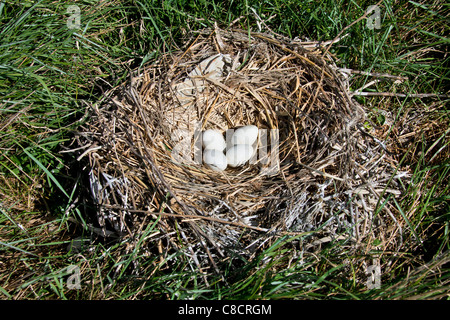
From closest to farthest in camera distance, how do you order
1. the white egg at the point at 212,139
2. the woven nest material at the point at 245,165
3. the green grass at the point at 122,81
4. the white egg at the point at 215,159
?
the green grass at the point at 122,81, the woven nest material at the point at 245,165, the white egg at the point at 215,159, the white egg at the point at 212,139

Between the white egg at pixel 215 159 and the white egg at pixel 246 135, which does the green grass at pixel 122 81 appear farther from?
the white egg at pixel 246 135

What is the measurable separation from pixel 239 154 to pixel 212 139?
0.23 meters

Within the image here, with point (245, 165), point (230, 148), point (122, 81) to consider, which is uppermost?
point (122, 81)

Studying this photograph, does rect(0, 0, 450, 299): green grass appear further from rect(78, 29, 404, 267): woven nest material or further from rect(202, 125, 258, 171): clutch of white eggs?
rect(202, 125, 258, 171): clutch of white eggs

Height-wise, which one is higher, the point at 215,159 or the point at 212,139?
the point at 212,139

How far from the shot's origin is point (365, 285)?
2018 millimetres

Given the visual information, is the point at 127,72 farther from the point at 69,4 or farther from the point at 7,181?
the point at 7,181

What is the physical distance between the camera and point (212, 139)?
2.70 metres

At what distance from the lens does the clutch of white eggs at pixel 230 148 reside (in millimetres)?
2605

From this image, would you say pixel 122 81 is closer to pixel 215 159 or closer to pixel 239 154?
pixel 215 159

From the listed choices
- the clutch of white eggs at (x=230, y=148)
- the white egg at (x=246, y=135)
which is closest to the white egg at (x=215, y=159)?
the clutch of white eggs at (x=230, y=148)

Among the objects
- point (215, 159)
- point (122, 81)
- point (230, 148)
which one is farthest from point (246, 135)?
point (122, 81)

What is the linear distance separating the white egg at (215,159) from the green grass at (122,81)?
0.71 meters

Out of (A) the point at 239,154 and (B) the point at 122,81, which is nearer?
(A) the point at 239,154
